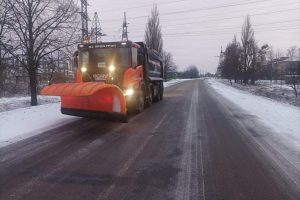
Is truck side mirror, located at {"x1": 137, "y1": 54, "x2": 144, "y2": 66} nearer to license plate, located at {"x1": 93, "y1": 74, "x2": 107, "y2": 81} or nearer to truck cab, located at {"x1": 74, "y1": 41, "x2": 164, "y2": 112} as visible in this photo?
truck cab, located at {"x1": 74, "y1": 41, "x2": 164, "y2": 112}

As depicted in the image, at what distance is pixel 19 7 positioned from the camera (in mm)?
18625

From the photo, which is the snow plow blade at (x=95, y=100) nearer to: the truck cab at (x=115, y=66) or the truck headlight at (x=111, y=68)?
the truck cab at (x=115, y=66)

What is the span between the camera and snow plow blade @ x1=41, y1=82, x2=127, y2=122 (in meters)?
10.5

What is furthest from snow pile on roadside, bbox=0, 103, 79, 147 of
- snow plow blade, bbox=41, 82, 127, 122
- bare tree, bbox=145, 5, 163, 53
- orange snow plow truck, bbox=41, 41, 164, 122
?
bare tree, bbox=145, 5, 163, 53

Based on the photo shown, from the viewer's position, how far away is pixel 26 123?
459 inches

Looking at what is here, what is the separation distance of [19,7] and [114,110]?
1090 cm

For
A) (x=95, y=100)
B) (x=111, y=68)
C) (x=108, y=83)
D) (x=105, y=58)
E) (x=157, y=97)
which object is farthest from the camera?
(x=157, y=97)

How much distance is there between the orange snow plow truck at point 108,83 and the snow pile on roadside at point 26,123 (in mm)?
779

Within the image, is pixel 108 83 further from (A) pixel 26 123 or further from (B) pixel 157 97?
(B) pixel 157 97

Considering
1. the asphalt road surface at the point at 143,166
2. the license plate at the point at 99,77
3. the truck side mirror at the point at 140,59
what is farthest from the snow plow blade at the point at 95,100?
the truck side mirror at the point at 140,59

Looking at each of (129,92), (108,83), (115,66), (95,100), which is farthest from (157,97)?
(95,100)

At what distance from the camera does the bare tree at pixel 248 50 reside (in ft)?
186

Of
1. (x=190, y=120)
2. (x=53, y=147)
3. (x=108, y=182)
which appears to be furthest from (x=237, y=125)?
(x=108, y=182)

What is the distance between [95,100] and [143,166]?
5.31 metres
